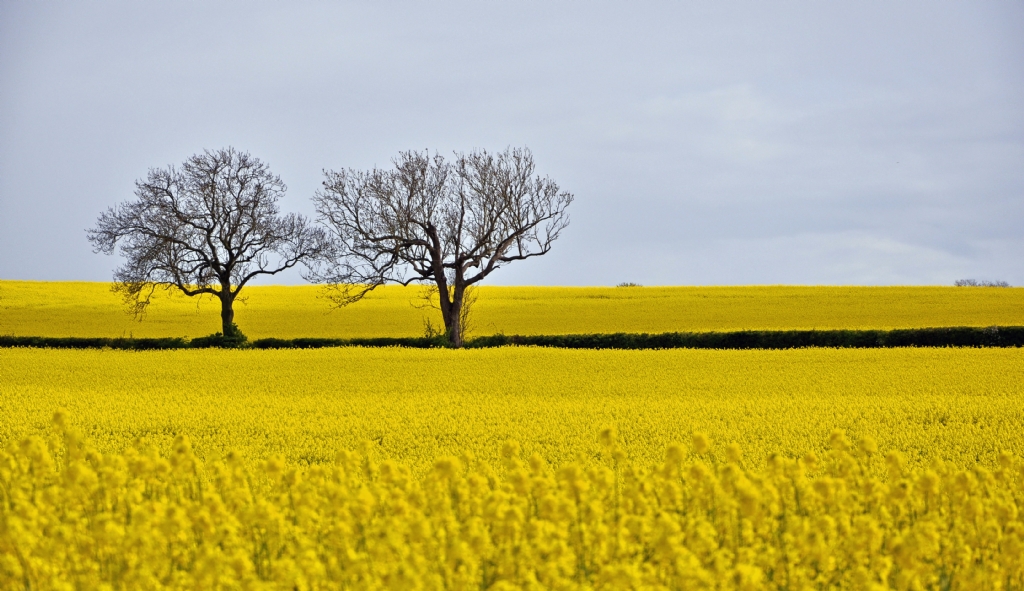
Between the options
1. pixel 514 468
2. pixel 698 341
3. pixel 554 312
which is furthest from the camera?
pixel 554 312

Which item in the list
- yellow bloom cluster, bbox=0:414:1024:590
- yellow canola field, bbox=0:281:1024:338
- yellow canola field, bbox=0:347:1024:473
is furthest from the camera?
yellow canola field, bbox=0:281:1024:338

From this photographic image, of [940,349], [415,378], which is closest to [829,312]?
[940,349]

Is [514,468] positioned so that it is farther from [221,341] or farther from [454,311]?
[221,341]

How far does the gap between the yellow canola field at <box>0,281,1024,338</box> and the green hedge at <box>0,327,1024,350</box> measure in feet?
9.34

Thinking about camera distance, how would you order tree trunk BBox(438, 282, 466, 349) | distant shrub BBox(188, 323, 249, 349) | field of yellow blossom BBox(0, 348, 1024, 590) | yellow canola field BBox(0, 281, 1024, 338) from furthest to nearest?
1. yellow canola field BBox(0, 281, 1024, 338)
2. distant shrub BBox(188, 323, 249, 349)
3. tree trunk BBox(438, 282, 466, 349)
4. field of yellow blossom BBox(0, 348, 1024, 590)

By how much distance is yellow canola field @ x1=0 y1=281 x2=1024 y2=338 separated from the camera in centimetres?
4072

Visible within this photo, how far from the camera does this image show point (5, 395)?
21375 millimetres

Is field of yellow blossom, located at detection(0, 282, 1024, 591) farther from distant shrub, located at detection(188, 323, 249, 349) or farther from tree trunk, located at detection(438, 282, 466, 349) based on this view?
tree trunk, located at detection(438, 282, 466, 349)

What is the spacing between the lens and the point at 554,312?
46.4 metres

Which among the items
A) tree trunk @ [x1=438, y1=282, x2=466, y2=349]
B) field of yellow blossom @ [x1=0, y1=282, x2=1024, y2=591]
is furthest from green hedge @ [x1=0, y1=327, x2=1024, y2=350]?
field of yellow blossom @ [x1=0, y1=282, x2=1024, y2=591]

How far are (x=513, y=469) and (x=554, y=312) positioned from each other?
39705 mm

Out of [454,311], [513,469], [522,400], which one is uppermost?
[454,311]

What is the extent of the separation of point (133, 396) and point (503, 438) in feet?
36.2

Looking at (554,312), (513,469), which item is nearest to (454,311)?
(554,312)
